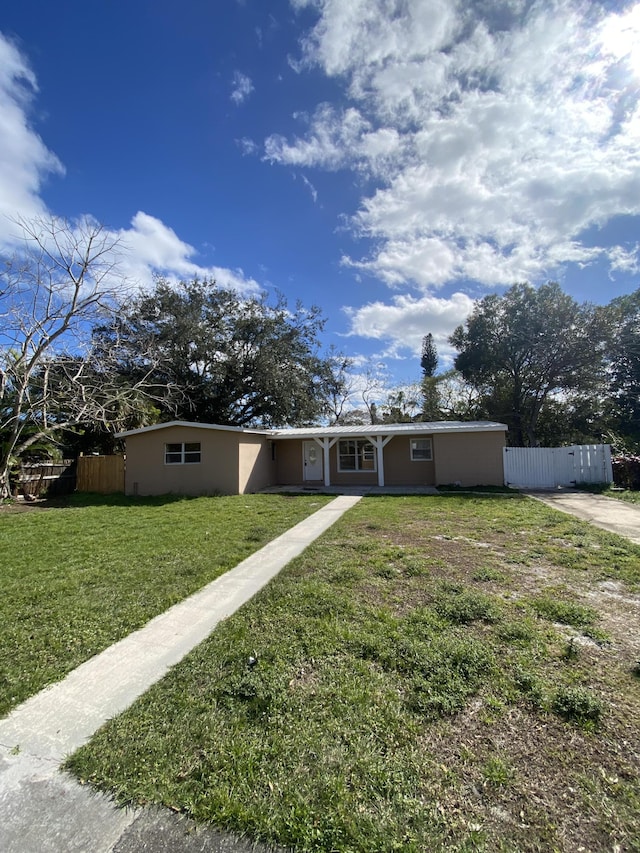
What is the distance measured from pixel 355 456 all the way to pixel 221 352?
979 centimetres

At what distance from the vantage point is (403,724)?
7.27ft

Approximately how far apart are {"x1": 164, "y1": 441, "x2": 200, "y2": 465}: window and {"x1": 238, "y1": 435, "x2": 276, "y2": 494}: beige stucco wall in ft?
5.91

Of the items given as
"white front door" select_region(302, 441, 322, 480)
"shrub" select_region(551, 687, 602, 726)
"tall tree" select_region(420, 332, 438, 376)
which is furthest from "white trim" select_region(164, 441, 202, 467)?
"tall tree" select_region(420, 332, 438, 376)

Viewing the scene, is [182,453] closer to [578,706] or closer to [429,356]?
[578,706]

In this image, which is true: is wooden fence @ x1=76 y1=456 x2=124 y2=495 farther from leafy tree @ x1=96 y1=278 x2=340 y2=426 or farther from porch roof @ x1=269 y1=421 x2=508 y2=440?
porch roof @ x1=269 y1=421 x2=508 y2=440

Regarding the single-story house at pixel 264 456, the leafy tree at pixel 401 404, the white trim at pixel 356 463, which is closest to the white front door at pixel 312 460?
the single-story house at pixel 264 456

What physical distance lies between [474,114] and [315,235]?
21.1 ft

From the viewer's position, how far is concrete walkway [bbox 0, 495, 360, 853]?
61.9 inches

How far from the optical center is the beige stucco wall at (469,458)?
1421 centimetres

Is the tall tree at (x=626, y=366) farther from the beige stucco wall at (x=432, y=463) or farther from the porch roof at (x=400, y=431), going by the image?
the beige stucco wall at (x=432, y=463)

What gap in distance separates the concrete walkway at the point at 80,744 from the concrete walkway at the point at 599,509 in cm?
700

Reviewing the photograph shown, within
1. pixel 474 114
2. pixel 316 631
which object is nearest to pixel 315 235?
pixel 474 114

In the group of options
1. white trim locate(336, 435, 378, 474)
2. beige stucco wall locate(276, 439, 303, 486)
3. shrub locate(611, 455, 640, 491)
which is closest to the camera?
shrub locate(611, 455, 640, 491)

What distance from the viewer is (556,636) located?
3174 mm
